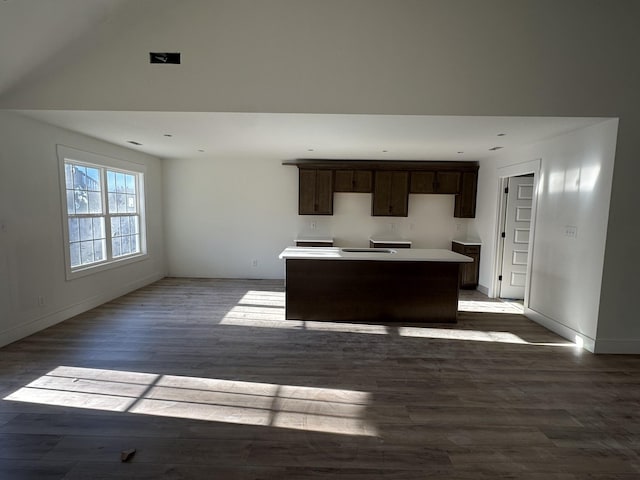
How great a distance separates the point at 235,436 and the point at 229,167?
16.8ft

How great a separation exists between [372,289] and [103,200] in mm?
4150

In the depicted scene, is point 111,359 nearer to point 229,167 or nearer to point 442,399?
point 442,399

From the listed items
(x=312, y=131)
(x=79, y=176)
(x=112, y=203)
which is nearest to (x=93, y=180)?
(x=79, y=176)

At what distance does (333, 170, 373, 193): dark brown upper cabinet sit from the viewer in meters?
5.89

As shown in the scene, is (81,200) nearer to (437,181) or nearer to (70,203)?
(70,203)

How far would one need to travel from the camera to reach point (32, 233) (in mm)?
3453

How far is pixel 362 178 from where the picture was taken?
590cm

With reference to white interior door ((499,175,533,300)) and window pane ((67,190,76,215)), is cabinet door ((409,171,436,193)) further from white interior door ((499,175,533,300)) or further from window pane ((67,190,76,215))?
window pane ((67,190,76,215))

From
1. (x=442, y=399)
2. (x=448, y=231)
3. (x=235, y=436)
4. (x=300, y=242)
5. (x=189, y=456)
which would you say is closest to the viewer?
(x=189, y=456)

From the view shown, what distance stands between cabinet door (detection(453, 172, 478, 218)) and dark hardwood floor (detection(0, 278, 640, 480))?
2.66 metres

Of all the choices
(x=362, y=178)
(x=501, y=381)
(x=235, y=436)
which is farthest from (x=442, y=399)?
(x=362, y=178)

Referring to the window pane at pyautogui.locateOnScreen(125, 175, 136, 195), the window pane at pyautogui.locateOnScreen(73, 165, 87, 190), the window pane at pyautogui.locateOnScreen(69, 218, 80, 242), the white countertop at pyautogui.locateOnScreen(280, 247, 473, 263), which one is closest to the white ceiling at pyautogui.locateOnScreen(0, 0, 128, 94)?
the window pane at pyautogui.locateOnScreen(73, 165, 87, 190)

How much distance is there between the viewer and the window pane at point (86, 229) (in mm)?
4281

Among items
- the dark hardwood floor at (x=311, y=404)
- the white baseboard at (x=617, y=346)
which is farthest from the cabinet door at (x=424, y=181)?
the white baseboard at (x=617, y=346)
